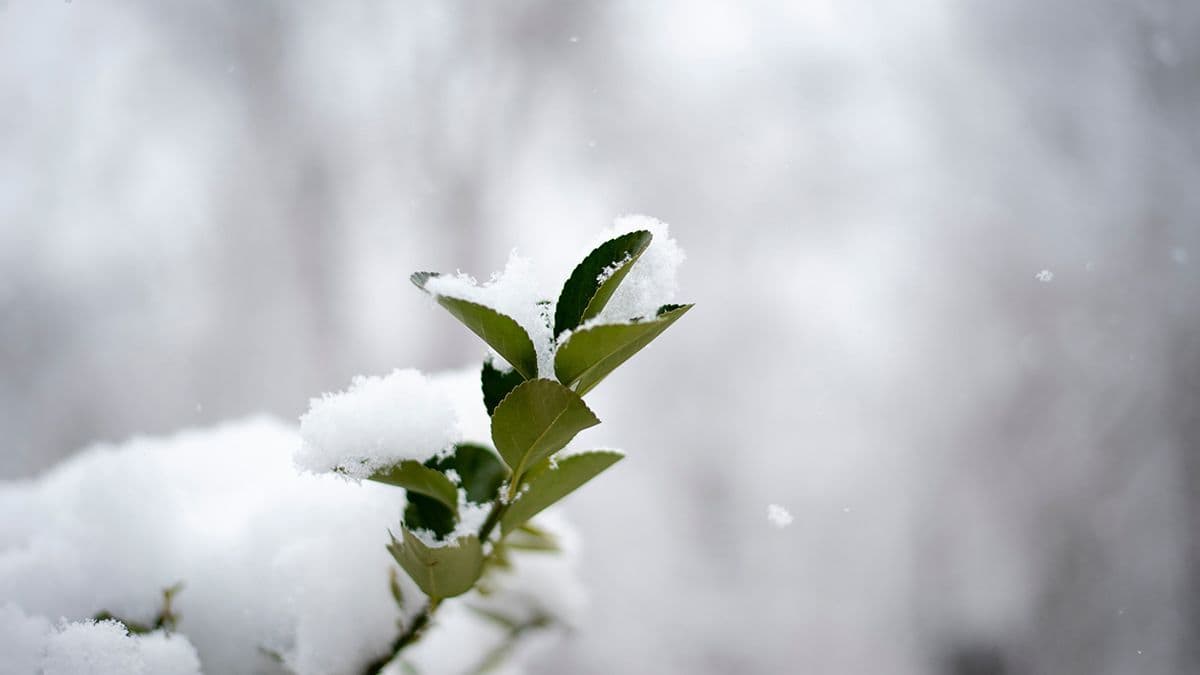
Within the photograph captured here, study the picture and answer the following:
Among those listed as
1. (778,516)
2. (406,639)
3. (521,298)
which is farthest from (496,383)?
(778,516)

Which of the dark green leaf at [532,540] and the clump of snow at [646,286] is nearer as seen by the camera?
the clump of snow at [646,286]

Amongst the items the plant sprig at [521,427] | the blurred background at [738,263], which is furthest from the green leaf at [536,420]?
the blurred background at [738,263]

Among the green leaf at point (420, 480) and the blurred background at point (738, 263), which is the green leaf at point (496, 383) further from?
the blurred background at point (738, 263)

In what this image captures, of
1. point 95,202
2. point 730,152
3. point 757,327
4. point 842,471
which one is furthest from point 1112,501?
point 95,202

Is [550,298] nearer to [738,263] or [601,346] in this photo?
[601,346]

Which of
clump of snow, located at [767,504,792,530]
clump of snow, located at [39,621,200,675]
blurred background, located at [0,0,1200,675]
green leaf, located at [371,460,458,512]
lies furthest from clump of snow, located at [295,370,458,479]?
clump of snow, located at [767,504,792,530]

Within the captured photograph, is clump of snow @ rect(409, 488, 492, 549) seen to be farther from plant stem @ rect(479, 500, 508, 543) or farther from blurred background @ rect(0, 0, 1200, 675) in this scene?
blurred background @ rect(0, 0, 1200, 675)

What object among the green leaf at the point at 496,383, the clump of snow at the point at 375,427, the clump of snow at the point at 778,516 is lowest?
the clump of snow at the point at 778,516
